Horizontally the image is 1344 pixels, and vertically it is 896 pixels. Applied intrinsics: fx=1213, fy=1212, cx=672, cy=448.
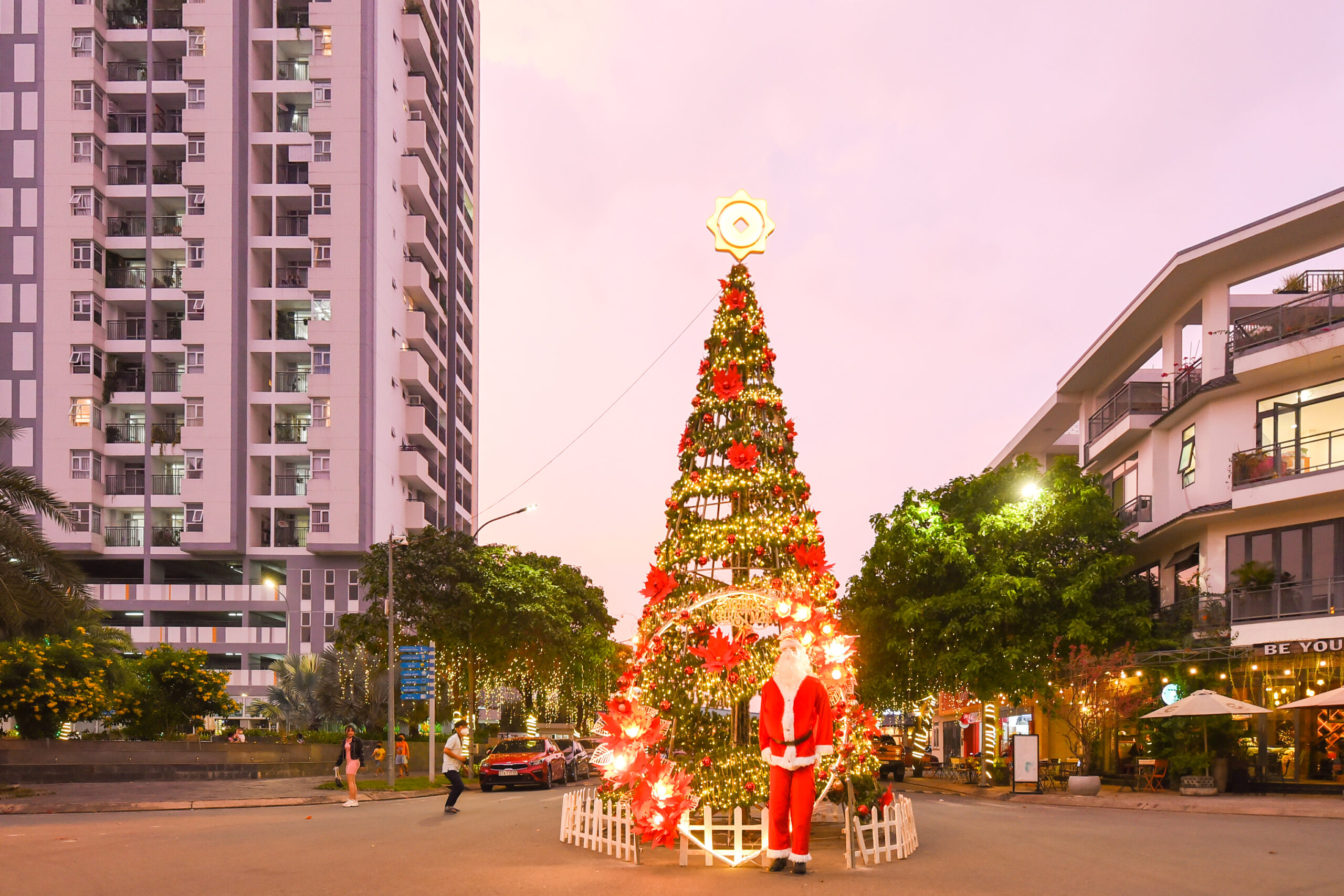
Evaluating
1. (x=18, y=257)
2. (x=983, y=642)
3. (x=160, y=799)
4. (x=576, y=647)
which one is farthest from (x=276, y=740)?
(x=18, y=257)

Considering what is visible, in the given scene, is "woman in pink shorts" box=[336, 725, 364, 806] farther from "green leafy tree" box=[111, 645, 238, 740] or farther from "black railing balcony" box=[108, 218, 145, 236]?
"black railing balcony" box=[108, 218, 145, 236]

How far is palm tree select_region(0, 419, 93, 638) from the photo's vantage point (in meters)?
23.8

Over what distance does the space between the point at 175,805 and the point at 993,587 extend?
67.2 feet

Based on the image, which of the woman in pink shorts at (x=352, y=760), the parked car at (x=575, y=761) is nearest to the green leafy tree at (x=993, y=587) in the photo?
the parked car at (x=575, y=761)

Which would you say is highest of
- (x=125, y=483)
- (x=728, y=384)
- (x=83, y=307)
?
(x=83, y=307)

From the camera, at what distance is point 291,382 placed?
60.9m

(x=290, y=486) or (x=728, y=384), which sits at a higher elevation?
(x=728, y=384)

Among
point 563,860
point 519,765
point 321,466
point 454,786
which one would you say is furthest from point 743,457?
point 321,466

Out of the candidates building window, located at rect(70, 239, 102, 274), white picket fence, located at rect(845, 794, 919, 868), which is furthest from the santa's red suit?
building window, located at rect(70, 239, 102, 274)

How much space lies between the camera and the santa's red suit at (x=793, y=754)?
11.8m

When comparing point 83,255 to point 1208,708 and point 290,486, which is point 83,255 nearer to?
point 290,486

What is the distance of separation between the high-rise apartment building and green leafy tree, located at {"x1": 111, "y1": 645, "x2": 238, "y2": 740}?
70.4 feet

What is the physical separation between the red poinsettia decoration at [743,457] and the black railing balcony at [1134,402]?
24.4m

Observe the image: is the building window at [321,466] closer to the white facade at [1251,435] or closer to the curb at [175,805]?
the curb at [175,805]
